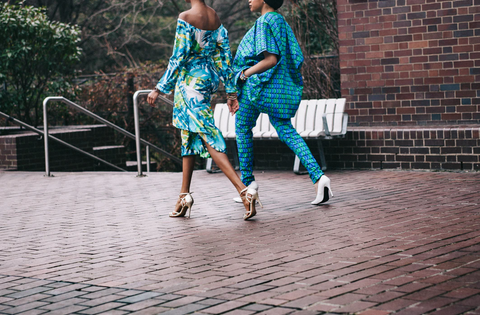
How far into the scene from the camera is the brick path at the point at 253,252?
3373 mm

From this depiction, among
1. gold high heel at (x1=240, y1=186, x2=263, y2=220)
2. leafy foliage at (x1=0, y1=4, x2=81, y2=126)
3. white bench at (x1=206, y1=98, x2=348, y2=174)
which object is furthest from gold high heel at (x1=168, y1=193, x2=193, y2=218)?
leafy foliage at (x1=0, y1=4, x2=81, y2=126)

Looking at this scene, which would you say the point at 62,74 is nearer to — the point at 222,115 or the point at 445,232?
the point at 222,115

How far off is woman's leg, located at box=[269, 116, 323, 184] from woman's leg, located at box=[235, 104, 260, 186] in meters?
0.23

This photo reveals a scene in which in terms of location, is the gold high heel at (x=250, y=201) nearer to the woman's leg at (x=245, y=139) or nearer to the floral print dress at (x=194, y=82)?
the floral print dress at (x=194, y=82)

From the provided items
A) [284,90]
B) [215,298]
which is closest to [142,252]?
[215,298]

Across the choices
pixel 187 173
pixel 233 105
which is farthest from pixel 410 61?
pixel 187 173

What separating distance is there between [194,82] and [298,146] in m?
1.14

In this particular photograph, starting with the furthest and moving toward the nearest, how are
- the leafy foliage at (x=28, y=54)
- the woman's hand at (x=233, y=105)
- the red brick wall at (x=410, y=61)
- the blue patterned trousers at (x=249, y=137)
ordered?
the leafy foliage at (x=28, y=54)
the red brick wall at (x=410, y=61)
the blue patterned trousers at (x=249, y=137)
the woman's hand at (x=233, y=105)

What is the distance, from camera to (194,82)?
5.78m

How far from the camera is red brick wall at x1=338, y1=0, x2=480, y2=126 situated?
898 cm

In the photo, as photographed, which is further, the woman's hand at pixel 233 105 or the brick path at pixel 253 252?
the woman's hand at pixel 233 105

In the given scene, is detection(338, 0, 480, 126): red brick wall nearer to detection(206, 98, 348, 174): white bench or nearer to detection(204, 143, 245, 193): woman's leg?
detection(206, 98, 348, 174): white bench

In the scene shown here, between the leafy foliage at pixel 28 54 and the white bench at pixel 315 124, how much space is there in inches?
195

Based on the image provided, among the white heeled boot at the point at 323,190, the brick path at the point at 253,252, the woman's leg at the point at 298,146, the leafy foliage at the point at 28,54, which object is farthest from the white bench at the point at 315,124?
the leafy foliage at the point at 28,54
